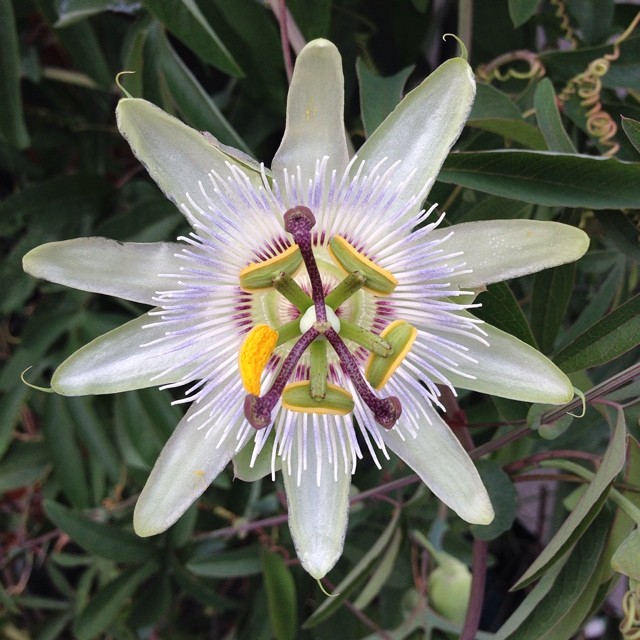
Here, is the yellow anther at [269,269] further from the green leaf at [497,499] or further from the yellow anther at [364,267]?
the green leaf at [497,499]

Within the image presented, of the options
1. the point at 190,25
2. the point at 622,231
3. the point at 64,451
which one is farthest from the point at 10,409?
the point at 622,231

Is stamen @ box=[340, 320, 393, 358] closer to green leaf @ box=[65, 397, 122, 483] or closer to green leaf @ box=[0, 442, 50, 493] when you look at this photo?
green leaf @ box=[65, 397, 122, 483]

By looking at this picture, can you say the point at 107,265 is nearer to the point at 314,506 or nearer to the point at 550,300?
the point at 314,506

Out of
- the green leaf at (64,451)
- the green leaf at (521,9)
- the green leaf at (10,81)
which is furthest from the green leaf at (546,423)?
the green leaf at (64,451)

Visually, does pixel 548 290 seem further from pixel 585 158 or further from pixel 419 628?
pixel 419 628

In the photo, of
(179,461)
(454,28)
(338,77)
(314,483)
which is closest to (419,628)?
(314,483)

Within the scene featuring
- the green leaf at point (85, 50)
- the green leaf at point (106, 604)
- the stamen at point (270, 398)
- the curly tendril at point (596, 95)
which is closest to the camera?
the stamen at point (270, 398)
